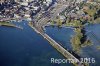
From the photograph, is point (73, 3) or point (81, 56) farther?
point (73, 3)

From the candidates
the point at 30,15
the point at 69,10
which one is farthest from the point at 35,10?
the point at 69,10

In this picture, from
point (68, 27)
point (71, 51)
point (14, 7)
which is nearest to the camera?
point (71, 51)

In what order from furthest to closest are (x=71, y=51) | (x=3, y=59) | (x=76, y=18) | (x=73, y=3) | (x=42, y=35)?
1. (x=73, y=3)
2. (x=76, y=18)
3. (x=42, y=35)
4. (x=71, y=51)
5. (x=3, y=59)

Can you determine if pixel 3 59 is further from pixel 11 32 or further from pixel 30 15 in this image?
pixel 30 15

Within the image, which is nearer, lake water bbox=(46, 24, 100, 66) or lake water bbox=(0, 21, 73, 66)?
lake water bbox=(0, 21, 73, 66)

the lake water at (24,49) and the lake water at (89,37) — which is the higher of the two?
the lake water at (24,49)

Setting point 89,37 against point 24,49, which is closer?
point 24,49

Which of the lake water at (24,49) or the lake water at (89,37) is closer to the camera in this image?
the lake water at (24,49)

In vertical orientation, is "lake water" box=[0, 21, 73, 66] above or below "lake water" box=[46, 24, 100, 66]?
above
